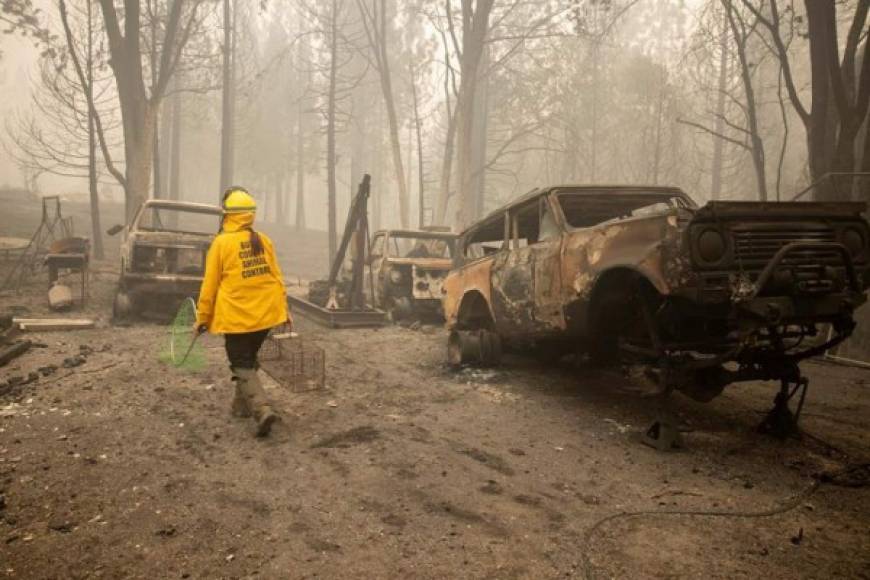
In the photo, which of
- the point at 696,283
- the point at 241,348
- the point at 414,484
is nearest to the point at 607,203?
the point at 696,283

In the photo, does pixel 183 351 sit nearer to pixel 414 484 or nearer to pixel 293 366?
pixel 293 366

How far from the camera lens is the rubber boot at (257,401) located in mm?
4008

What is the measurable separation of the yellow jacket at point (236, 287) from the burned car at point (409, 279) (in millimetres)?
5962

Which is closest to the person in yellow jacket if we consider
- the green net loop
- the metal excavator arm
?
the green net loop

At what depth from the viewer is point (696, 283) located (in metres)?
3.31

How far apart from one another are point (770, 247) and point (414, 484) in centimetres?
265

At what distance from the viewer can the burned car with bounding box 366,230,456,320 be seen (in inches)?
401

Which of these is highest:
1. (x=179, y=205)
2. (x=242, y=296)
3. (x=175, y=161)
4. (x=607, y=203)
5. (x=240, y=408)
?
(x=175, y=161)

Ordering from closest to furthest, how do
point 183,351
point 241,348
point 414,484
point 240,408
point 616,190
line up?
point 414,484
point 241,348
point 240,408
point 616,190
point 183,351

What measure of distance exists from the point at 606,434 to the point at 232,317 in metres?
3.02

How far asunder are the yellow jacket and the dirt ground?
0.85 m

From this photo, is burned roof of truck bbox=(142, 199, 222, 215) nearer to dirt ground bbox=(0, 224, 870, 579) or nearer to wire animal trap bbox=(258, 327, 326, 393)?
wire animal trap bbox=(258, 327, 326, 393)

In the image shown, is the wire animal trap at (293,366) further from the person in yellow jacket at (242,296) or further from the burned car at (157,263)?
the burned car at (157,263)

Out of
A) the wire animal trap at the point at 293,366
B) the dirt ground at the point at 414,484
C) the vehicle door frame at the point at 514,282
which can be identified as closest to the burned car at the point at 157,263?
the wire animal trap at the point at 293,366
